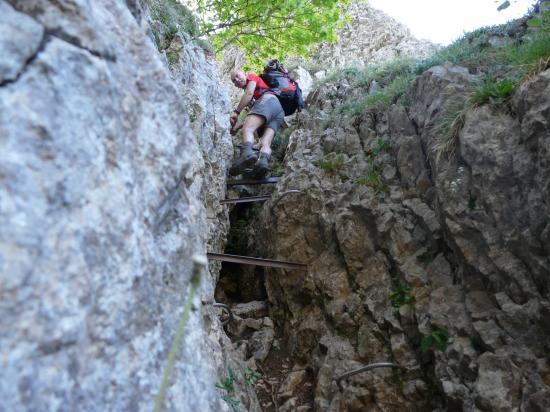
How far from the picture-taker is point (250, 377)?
5918mm

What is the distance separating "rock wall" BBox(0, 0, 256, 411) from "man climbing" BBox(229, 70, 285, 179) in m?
5.79

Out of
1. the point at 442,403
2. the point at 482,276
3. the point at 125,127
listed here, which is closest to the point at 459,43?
the point at 482,276

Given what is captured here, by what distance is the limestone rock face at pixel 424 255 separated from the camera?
427cm

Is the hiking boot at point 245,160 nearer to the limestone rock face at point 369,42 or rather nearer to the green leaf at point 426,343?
the green leaf at point 426,343

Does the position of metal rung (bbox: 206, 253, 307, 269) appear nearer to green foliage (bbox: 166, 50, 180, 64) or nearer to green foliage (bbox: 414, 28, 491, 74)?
green foliage (bbox: 166, 50, 180, 64)

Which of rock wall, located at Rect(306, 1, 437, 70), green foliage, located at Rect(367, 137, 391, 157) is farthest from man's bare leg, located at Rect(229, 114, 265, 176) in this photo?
rock wall, located at Rect(306, 1, 437, 70)

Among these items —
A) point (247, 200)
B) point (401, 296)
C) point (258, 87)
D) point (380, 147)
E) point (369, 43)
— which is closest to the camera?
point (401, 296)

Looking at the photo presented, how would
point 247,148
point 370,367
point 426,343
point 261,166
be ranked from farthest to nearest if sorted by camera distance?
point 261,166 → point 247,148 → point 370,367 → point 426,343

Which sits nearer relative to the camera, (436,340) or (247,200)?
(436,340)

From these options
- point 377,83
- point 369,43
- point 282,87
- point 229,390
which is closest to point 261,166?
point 282,87

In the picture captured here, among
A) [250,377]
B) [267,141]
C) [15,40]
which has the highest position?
[267,141]

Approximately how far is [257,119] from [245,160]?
0.93m

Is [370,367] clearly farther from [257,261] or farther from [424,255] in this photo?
[257,261]

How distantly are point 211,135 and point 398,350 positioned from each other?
4900 millimetres
